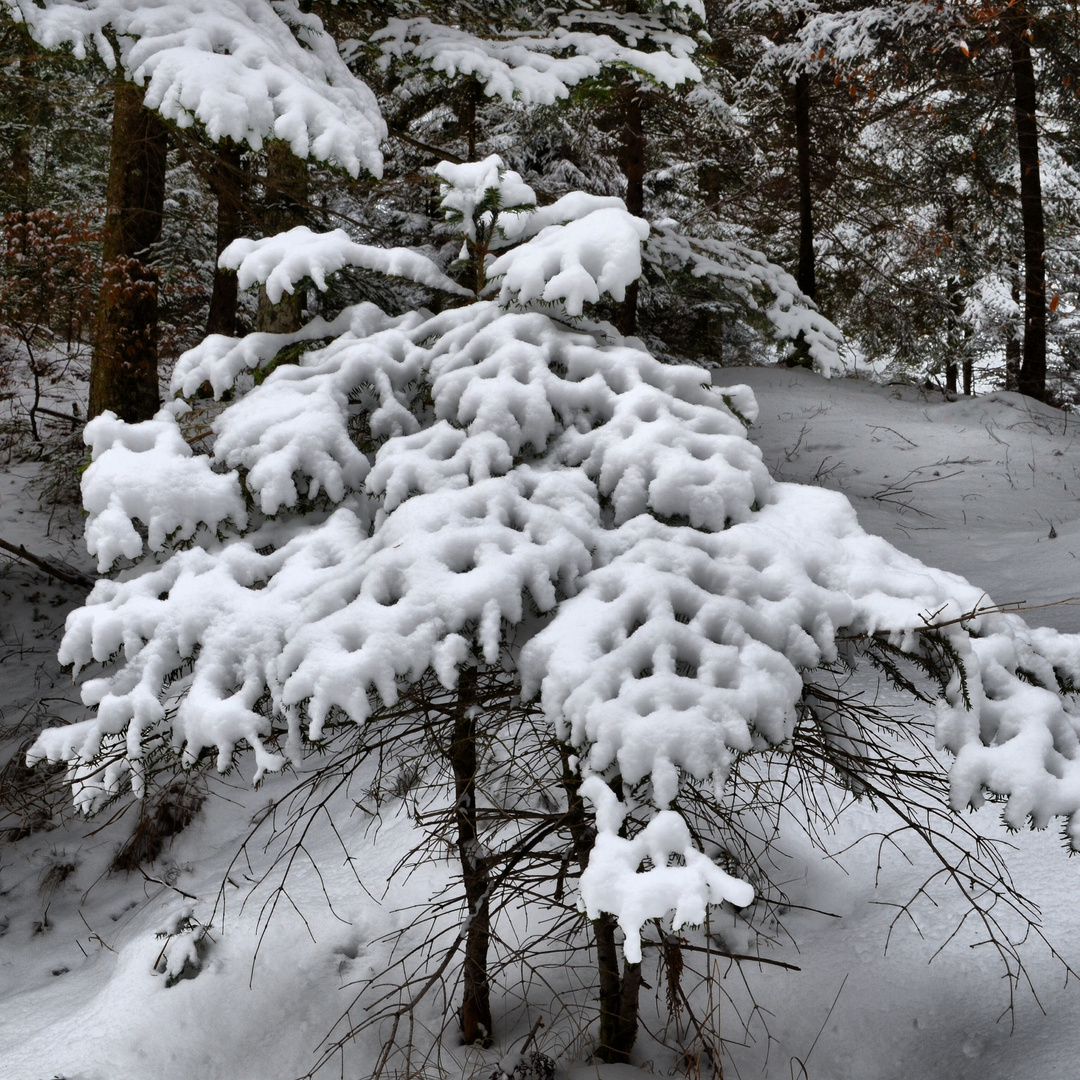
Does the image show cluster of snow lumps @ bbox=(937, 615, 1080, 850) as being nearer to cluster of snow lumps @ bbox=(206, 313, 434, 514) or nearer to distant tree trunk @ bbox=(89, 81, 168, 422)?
cluster of snow lumps @ bbox=(206, 313, 434, 514)

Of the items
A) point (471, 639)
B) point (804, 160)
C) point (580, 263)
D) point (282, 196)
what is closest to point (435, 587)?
point (471, 639)

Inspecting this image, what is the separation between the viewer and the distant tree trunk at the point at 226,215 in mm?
6045

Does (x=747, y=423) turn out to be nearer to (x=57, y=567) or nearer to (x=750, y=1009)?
(x=750, y=1009)

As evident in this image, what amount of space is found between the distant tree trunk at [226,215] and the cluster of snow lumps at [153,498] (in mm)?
2323

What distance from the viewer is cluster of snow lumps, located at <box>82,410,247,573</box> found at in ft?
8.00

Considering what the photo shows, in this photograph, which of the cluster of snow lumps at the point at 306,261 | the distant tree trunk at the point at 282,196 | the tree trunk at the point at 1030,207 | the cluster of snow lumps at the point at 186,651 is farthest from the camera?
the tree trunk at the point at 1030,207

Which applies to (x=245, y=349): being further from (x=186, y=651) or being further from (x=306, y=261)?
(x=186, y=651)

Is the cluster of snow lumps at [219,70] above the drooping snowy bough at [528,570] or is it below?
above

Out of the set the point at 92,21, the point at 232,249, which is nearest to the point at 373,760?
the point at 232,249

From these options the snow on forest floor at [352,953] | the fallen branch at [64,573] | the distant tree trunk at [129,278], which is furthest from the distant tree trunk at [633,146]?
the fallen branch at [64,573]

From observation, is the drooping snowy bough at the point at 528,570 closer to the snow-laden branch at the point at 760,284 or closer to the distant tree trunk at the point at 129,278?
the distant tree trunk at the point at 129,278

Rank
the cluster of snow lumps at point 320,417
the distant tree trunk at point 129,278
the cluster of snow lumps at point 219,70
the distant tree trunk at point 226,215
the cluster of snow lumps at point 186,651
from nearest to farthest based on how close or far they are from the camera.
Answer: the cluster of snow lumps at point 186,651 → the cluster of snow lumps at point 320,417 → the cluster of snow lumps at point 219,70 → the distant tree trunk at point 226,215 → the distant tree trunk at point 129,278

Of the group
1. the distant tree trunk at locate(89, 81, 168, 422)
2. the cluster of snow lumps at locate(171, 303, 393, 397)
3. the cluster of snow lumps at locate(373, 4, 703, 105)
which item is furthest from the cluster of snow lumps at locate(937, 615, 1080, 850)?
the distant tree trunk at locate(89, 81, 168, 422)

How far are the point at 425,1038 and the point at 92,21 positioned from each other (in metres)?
4.92
